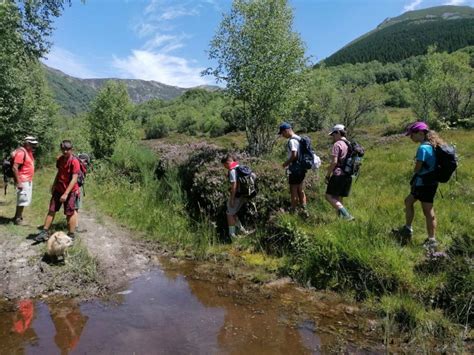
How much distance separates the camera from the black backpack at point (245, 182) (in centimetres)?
984

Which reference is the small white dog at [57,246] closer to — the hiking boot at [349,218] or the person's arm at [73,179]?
the person's arm at [73,179]

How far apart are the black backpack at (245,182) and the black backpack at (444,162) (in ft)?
13.2

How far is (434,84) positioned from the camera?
4594 centimetres

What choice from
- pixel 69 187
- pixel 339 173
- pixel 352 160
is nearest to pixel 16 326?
pixel 69 187

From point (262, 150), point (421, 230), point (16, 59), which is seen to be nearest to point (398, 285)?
point (421, 230)

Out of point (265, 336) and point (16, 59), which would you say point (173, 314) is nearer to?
point (265, 336)

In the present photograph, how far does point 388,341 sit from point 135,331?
345 cm

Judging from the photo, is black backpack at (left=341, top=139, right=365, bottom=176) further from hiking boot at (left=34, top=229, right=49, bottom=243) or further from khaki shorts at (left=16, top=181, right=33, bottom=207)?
khaki shorts at (left=16, top=181, right=33, bottom=207)

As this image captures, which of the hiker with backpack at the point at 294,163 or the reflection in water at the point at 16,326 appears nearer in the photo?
the reflection in water at the point at 16,326

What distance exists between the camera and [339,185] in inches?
351

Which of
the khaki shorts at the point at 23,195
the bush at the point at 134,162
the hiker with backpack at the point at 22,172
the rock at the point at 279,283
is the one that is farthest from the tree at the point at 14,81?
the rock at the point at 279,283

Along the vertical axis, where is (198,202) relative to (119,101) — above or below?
below

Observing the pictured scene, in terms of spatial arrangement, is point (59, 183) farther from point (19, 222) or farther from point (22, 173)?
point (19, 222)

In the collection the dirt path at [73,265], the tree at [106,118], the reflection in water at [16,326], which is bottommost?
the reflection in water at [16,326]
